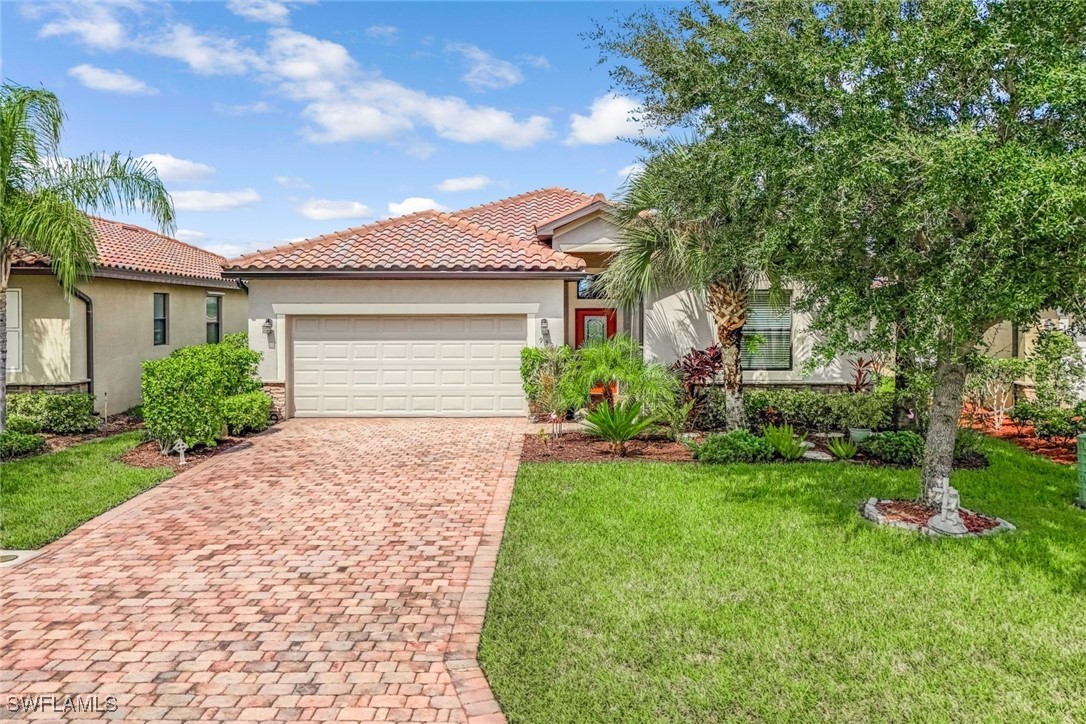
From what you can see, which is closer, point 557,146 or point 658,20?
point 658,20

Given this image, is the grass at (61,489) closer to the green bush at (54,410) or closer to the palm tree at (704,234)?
the green bush at (54,410)

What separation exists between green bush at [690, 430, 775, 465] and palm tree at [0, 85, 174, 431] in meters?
10.9

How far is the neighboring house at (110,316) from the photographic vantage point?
13.5m

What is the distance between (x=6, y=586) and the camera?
5723mm

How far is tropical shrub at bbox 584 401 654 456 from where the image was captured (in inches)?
423

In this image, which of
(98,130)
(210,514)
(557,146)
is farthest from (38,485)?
(557,146)

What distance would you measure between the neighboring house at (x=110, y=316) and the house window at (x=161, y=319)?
2 centimetres

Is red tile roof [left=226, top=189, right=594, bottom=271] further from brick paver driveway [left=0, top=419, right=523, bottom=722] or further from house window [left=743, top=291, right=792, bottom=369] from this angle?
brick paver driveway [left=0, top=419, right=523, bottom=722]

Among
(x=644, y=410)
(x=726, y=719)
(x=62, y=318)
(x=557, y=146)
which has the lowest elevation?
(x=726, y=719)

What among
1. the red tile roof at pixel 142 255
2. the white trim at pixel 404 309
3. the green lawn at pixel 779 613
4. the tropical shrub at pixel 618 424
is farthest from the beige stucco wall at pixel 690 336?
the red tile roof at pixel 142 255

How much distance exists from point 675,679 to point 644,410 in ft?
27.8

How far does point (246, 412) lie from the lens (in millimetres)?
12391

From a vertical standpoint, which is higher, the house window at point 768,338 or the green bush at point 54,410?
the house window at point 768,338

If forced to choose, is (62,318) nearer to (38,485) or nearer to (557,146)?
(38,485)
